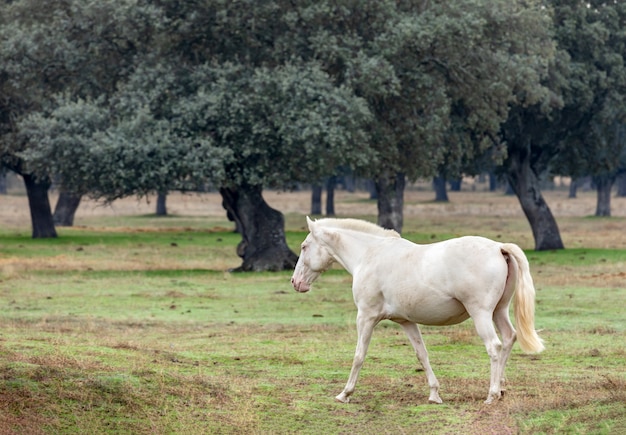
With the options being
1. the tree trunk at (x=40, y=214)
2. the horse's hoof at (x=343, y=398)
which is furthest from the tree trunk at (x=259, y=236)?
the horse's hoof at (x=343, y=398)

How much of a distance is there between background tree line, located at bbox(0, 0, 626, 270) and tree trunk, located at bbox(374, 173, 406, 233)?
3.41 meters

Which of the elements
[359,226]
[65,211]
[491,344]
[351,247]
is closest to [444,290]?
[491,344]

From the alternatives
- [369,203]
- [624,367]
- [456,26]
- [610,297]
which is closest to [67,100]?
[456,26]

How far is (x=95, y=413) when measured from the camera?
11.7 meters

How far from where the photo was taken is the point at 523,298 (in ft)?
41.4

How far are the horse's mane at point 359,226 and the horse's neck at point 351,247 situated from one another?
3.4 inches

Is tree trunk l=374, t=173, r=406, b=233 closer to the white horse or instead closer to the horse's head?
the horse's head

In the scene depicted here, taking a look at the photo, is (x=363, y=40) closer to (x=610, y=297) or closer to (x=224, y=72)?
(x=224, y=72)

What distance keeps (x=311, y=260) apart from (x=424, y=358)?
2064 mm

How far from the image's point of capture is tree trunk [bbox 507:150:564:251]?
44.9m

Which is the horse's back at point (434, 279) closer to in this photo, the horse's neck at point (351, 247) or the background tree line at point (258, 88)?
the horse's neck at point (351, 247)

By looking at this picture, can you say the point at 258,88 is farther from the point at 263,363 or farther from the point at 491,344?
the point at 491,344

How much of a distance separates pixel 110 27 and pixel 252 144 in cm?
692

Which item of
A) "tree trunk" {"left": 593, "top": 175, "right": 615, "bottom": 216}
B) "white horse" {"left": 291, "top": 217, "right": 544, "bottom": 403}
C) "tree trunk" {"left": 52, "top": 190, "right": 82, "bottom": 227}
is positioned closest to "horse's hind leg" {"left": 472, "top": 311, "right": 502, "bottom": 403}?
"white horse" {"left": 291, "top": 217, "right": 544, "bottom": 403}
